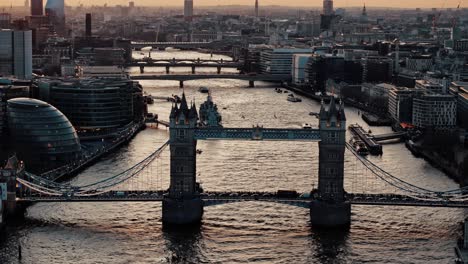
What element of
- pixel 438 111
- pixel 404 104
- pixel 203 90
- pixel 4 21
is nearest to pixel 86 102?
pixel 404 104

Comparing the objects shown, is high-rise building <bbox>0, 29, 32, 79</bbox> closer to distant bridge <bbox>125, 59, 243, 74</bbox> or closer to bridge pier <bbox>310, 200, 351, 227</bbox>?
distant bridge <bbox>125, 59, 243, 74</bbox>

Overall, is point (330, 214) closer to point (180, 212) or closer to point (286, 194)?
point (286, 194)

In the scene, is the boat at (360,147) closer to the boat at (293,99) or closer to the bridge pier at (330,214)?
the bridge pier at (330,214)

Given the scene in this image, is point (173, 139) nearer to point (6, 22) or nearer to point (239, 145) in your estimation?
point (239, 145)

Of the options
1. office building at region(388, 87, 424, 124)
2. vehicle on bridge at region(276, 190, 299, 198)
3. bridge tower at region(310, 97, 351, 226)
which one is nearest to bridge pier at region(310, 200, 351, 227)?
bridge tower at region(310, 97, 351, 226)

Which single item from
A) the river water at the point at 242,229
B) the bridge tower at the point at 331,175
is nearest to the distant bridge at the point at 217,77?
the river water at the point at 242,229

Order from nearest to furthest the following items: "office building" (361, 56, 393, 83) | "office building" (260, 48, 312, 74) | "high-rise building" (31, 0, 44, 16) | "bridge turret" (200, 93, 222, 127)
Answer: "bridge turret" (200, 93, 222, 127) → "office building" (361, 56, 393, 83) → "office building" (260, 48, 312, 74) → "high-rise building" (31, 0, 44, 16)
